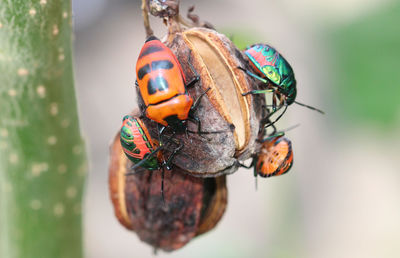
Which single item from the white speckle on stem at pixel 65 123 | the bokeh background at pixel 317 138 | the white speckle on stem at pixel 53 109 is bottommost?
the bokeh background at pixel 317 138

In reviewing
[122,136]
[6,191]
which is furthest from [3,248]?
[122,136]

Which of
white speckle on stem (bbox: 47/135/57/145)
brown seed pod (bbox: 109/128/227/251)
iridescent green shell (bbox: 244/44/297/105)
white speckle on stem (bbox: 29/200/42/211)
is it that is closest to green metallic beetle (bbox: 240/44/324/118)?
iridescent green shell (bbox: 244/44/297/105)

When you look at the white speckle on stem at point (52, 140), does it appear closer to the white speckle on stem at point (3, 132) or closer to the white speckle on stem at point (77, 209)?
the white speckle on stem at point (3, 132)

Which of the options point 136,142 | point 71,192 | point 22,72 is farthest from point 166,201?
point 22,72

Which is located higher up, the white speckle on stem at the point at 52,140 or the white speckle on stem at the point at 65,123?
the white speckle on stem at the point at 65,123

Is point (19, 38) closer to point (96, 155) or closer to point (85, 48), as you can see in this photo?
point (96, 155)

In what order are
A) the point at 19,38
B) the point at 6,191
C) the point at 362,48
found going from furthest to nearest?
the point at 362,48, the point at 6,191, the point at 19,38

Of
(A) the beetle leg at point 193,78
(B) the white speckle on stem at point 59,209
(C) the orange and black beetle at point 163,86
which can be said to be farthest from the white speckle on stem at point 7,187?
(A) the beetle leg at point 193,78
